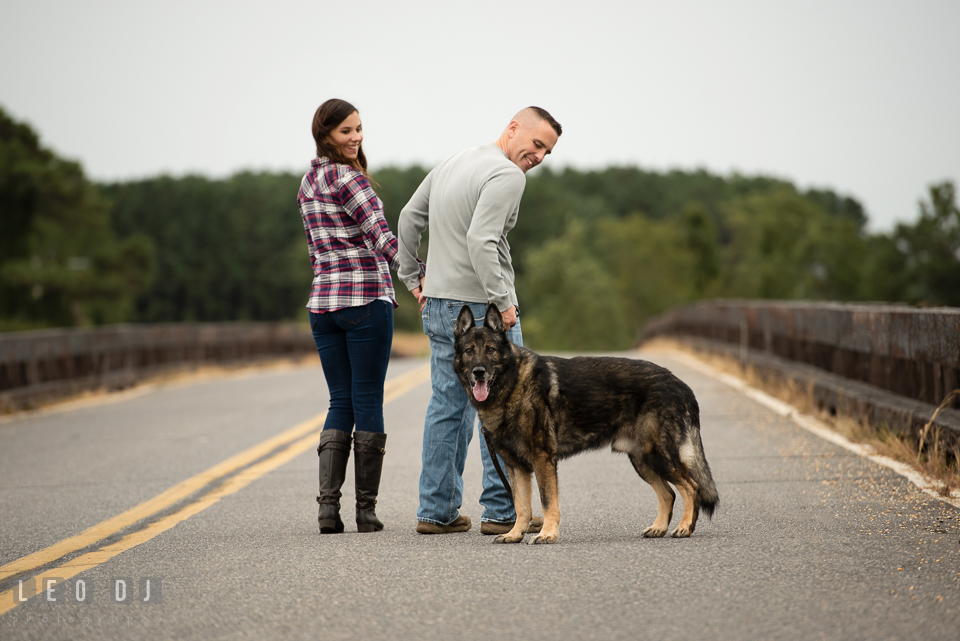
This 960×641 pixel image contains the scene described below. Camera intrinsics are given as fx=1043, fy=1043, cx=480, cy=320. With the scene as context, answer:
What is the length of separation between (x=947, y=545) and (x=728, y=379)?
9967 millimetres

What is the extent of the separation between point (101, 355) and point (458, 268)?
11.6m

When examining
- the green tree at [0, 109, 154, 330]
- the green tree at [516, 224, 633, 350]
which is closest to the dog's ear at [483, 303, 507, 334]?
the green tree at [0, 109, 154, 330]

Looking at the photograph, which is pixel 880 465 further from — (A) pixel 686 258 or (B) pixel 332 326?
(A) pixel 686 258

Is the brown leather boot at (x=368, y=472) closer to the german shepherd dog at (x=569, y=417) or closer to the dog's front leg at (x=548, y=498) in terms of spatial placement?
the german shepherd dog at (x=569, y=417)

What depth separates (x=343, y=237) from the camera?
18.8 feet

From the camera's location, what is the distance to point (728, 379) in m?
14.6

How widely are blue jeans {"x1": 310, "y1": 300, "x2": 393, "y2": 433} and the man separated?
0.29m

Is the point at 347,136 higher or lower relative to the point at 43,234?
lower

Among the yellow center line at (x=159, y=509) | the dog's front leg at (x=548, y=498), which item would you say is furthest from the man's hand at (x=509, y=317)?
the yellow center line at (x=159, y=509)

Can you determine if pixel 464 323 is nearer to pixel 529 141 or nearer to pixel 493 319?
pixel 493 319

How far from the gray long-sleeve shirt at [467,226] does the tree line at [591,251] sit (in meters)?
69.9

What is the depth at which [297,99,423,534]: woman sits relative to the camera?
18.6 ft

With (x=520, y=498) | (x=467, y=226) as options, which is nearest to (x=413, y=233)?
(x=467, y=226)

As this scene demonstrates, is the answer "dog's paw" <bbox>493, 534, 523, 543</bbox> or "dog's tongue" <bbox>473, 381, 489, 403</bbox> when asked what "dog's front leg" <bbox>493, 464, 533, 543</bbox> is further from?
"dog's tongue" <bbox>473, 381, 489, 403</bbox>
